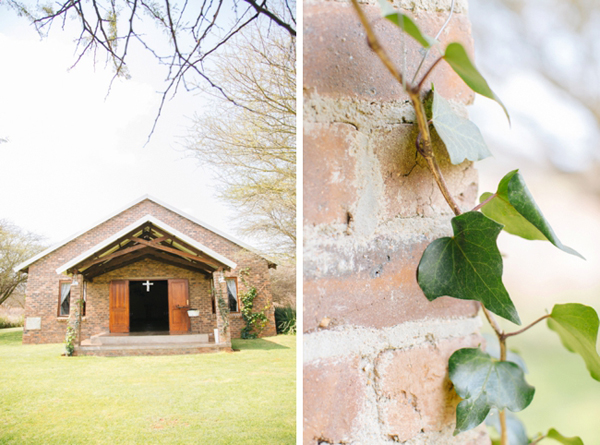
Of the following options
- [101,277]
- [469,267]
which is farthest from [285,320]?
[469,267]

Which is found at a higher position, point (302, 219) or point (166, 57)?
point (166, 57)

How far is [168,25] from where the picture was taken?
0.75 meters

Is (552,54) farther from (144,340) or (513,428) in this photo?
(144,340)

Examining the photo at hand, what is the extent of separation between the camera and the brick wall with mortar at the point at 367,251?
32 cm

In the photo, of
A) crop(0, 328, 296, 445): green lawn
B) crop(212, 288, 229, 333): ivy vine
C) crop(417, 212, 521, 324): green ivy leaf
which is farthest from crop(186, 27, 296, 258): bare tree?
crop(417, 212, 521, 324): green ivy leaf

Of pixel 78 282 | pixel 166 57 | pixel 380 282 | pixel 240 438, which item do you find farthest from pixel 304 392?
pixel 166 57

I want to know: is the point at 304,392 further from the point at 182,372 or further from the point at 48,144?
the point at 48,144

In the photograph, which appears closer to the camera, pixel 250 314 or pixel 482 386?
pixel 482 386

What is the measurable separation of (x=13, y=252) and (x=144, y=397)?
0.35 meters

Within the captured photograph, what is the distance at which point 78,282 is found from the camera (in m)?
0.70

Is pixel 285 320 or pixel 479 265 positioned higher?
pixel 479 265

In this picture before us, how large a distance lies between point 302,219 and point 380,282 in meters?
0.09

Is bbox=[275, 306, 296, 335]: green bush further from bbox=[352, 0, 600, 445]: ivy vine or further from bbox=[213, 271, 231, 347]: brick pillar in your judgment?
bbox=[352, 0, 600, 445]: ivy vine

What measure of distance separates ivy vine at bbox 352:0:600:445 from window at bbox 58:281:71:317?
634 mm
